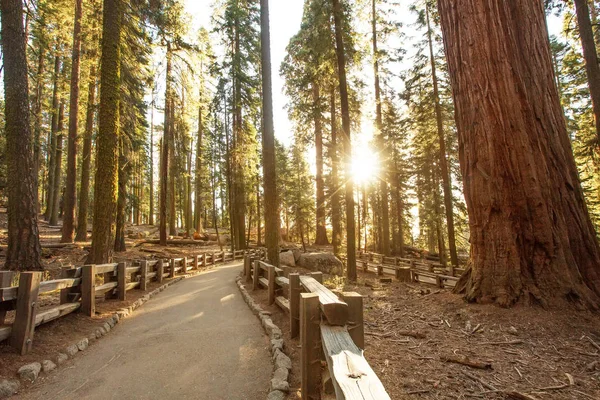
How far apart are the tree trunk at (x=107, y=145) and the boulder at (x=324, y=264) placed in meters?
8.69

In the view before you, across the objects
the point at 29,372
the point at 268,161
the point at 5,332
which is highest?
the point at 268,161

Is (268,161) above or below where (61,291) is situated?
above

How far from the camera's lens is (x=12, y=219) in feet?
24.0

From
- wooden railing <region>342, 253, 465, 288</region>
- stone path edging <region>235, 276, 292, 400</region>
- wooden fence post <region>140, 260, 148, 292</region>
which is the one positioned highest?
wooden fence post <region>140, 260, 148, 292</region>

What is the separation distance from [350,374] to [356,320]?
116 cm

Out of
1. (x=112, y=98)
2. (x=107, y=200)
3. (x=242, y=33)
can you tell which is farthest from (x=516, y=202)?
(x=242, y=33)

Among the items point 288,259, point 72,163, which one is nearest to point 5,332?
point 288,259

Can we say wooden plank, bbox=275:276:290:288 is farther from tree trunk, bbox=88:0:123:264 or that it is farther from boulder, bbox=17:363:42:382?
tree trunk, bbox=88:0:123:264

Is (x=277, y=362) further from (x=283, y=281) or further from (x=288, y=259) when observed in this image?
(x=288, y=259)

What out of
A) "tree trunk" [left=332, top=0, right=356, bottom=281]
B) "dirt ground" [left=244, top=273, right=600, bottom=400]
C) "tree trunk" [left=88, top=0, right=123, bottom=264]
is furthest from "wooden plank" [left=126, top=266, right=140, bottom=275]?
"tree trunk" [left=332, top=0, right=356, bottom=281]

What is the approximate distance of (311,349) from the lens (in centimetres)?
282

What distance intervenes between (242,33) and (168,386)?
21.6 meters

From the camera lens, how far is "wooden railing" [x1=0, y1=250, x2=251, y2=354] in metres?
3.68

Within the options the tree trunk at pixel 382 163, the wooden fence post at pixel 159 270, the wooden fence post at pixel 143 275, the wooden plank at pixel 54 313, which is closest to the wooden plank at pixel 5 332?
the wooden plank at pixel 54 313
